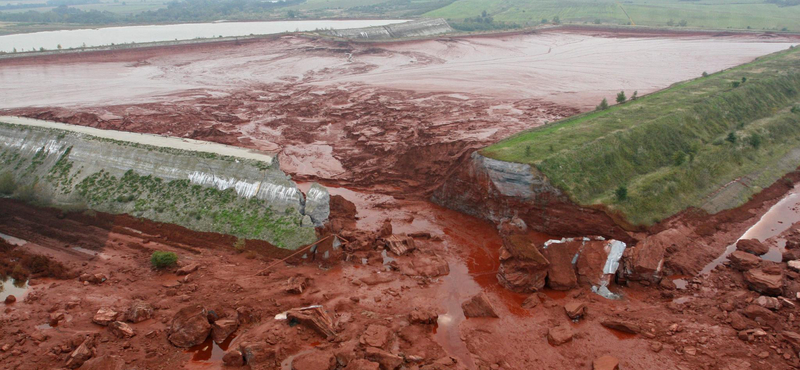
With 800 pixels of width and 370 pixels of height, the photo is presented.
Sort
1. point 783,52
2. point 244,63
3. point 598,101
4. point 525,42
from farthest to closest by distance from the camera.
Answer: point 525,42 < point 244,63 < point 783,52 < point 598,101

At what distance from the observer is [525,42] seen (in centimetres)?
6525

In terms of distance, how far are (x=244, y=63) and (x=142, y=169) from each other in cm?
3297

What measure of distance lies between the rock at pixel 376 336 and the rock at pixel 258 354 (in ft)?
9.35

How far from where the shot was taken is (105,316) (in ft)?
53.6

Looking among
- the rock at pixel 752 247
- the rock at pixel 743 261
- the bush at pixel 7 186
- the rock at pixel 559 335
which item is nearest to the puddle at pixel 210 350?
the rock at pixel 559 335

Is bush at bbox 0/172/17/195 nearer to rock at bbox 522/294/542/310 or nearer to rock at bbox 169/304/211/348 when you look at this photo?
rock at bbox 169/304/211/348

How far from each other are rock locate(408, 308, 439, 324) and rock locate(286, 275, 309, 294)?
441cm

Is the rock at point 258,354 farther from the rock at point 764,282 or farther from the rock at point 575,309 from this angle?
the rock at point 764,282

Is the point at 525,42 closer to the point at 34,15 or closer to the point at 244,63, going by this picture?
the point at 244,63

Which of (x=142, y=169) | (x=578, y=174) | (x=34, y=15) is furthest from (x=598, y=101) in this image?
(x=34, y=15)

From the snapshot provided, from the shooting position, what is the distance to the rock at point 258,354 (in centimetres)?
1439

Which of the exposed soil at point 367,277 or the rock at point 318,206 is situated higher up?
the rock at point 318,206

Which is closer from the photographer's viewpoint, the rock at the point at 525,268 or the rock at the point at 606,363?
the rock at the point at 606,363

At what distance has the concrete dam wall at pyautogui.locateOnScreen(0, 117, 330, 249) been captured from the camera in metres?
22.0
